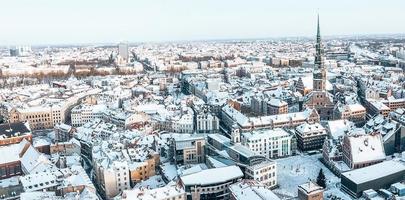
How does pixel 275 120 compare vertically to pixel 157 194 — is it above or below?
above

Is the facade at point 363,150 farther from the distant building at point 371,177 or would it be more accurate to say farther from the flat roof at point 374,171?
the distant building at point 371,177

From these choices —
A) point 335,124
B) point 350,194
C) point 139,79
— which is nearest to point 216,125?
point 335,124

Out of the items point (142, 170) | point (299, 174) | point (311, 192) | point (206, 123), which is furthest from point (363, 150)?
point (206, 123)

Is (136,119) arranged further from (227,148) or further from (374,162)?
(374,162)

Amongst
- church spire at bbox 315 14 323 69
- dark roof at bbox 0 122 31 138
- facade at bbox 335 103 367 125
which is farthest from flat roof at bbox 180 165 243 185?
church spire at bbox 315 14 323 69

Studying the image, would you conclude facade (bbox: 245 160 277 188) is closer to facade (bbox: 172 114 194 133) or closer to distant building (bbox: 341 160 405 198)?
distant building (bbox: 341 160 405 198)

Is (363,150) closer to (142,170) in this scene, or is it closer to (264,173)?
(264,173)

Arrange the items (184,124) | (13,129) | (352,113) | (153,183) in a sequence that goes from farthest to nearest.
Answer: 1. (352,113)
2. (184,124)
3. (13,129)
4. (153,183)
